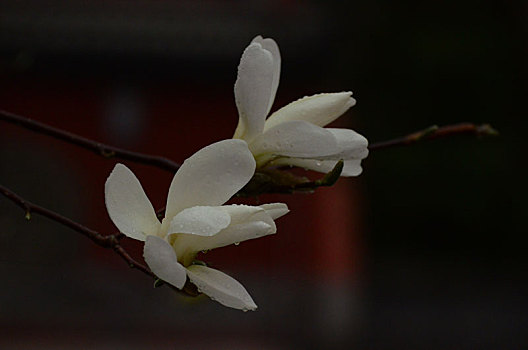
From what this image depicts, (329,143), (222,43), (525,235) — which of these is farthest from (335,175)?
(525,235)

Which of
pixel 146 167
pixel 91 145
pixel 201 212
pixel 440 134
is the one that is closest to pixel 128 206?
pixel 201 212

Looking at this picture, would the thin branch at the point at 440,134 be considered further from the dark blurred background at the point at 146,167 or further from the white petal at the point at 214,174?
the dark blurred background at the point at 146,167

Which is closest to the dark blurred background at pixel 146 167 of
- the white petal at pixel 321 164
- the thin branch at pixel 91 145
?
the thin branch at pixel 91 145

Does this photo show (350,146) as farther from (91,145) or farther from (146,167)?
(146,167)

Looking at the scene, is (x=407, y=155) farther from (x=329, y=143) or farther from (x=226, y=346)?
(x=329, y=143)

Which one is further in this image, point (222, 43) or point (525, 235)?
point (525, 235)

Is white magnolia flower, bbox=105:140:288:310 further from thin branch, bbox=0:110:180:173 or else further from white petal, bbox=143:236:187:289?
thin branch, bbox=0:110:180:173

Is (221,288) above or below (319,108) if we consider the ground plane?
below
